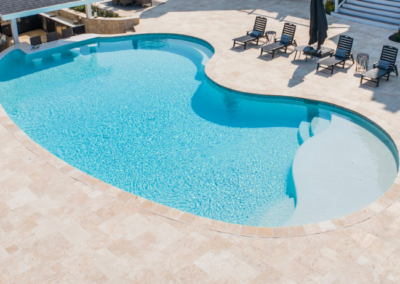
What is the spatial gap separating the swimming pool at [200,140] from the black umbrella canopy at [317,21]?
Answer: 3.69 meters

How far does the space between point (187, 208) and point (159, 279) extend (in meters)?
2.88

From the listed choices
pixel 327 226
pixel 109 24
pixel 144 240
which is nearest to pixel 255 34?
pixel 109 24

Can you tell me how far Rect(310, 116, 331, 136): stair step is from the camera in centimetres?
1427

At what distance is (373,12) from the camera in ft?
75.3

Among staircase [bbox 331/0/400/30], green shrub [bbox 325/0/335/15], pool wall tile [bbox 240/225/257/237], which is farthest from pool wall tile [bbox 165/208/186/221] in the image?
green shrub [bbox 325/0/335/15]

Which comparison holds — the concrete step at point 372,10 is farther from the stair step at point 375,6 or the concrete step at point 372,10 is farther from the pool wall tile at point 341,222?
the pool wall tile at point 341,222

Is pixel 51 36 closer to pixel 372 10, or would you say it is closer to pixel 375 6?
pixel 372 10

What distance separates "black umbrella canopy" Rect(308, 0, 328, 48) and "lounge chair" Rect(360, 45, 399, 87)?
2.48 meters

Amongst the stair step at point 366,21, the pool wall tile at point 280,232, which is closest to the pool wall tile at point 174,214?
the pool wall tile at point 280,232

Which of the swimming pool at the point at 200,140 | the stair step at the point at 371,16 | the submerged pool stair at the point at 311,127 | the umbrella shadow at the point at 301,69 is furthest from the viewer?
the stair step at the point at 371,16

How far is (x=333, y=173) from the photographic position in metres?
12.3

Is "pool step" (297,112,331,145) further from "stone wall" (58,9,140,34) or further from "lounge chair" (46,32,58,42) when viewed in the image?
"lounge chair" (46,32,58,42)

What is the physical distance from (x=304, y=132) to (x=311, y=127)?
417mm

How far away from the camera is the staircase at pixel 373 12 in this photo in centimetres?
2216
